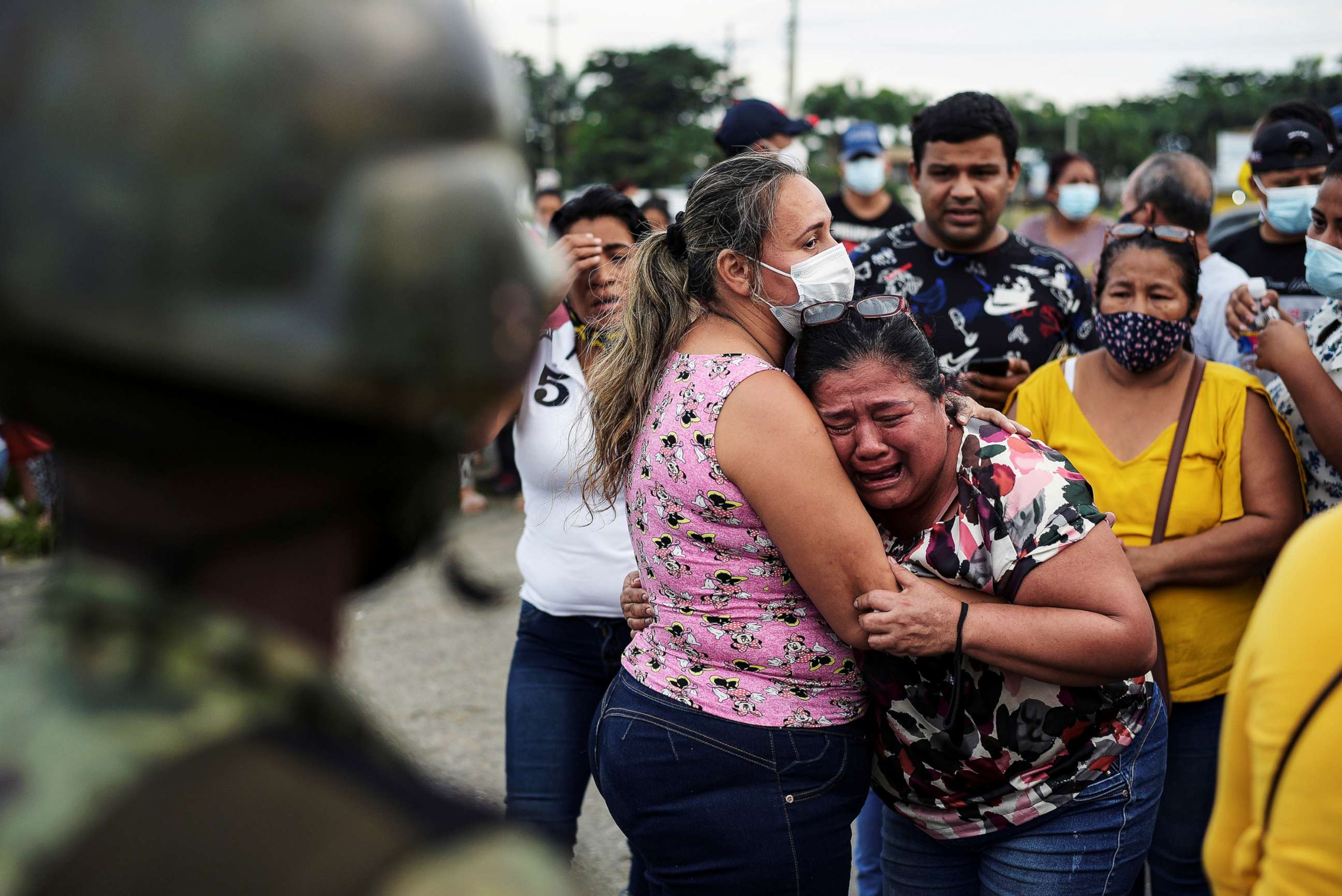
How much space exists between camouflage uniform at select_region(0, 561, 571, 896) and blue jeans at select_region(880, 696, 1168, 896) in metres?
1.84

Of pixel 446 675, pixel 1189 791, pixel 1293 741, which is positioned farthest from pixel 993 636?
→ pixel 446 675

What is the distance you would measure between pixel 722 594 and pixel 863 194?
4794 millimetres

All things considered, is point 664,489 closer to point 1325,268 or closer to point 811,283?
point 811,283

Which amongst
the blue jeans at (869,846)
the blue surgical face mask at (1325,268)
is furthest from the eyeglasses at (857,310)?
the blue jeans at (869,846)

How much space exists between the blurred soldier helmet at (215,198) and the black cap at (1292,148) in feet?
14.8

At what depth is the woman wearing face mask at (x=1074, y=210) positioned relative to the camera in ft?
21.5

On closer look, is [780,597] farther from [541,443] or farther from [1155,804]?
[541,443]

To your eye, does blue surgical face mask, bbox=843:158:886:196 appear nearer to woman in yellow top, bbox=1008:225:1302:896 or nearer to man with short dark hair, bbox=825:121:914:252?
man with short dark hair, bbox=825:121:914:252

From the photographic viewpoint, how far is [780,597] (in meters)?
2.22

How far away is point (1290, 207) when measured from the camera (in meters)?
4.16

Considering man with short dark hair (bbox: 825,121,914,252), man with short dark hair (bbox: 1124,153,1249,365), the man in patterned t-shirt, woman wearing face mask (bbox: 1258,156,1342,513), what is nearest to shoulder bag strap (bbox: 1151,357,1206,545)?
woman wearing face mask (bbox: 1258,156,1342,513)

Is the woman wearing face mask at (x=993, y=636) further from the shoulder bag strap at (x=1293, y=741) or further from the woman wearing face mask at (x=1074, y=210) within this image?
the woman wearing face mask at (x=1074, y=210)

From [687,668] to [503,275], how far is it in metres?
1.59

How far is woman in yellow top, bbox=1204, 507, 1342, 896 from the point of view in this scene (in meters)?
1.12
